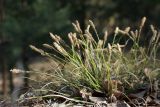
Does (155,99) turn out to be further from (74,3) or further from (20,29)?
(74,3)

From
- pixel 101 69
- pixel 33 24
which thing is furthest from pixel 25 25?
pixel 101 69

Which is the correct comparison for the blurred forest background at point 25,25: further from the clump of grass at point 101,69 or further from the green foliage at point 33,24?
the clump of grass at point 101,69

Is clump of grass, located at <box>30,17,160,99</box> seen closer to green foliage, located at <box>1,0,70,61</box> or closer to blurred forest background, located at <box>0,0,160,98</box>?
blurred forest background, located at <box>0,0,160,98</box>

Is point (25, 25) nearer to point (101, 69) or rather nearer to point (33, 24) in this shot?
point (33, 24)

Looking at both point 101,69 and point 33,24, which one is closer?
point 101,69

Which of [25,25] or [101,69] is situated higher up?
Result: [25,25]

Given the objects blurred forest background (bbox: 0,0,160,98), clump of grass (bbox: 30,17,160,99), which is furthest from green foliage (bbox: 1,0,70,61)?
clump of grass (bbox: 30,17,160,99)

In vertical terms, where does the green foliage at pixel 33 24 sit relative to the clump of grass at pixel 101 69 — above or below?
above

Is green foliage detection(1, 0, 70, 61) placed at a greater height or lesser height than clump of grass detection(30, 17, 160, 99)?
greater

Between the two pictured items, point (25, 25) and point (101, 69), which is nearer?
point (101, 69)

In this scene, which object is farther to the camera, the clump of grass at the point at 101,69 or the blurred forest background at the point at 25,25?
the blurred forest background at the point at 25,25

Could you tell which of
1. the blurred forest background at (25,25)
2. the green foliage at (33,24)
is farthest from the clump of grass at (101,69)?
the green foliage at (33,24)

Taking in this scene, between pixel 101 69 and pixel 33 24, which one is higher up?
pixel 33 24
